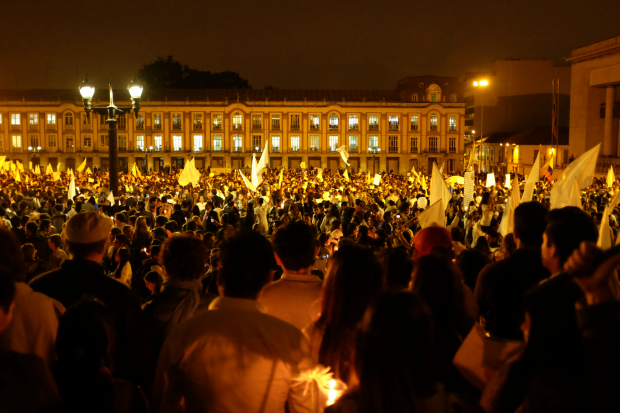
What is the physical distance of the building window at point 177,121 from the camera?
7231 cm

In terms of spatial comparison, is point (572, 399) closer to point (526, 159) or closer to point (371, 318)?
point (371, 318)

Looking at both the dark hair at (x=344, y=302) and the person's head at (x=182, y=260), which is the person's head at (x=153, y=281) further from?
the dark hair at (x=344, y=302)

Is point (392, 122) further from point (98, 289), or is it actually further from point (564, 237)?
point (98, 289)

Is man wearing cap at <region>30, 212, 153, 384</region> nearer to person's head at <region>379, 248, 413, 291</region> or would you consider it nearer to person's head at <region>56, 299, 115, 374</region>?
person's head at <region>56, 299, 115, 374</region>

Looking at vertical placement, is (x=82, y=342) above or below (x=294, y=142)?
below

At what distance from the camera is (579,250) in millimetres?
2547

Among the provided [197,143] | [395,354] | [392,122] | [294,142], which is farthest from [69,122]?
[395,354]

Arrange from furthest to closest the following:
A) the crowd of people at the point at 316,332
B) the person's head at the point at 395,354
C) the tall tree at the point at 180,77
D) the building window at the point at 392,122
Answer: the tall tree at the point at 180,77
the building window at the point at 392,122
the crowd of people at the point at 316,332
the person's head at the point at 395,354

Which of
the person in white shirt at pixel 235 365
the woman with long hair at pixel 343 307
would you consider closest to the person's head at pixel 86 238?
the person in white shirt at pixel 235 365

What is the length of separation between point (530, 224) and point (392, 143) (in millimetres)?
70755

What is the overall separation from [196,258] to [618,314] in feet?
7.59

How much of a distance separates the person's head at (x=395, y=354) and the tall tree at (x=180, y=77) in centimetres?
8768

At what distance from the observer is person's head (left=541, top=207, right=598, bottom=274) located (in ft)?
10.5

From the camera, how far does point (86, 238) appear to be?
136 inches
